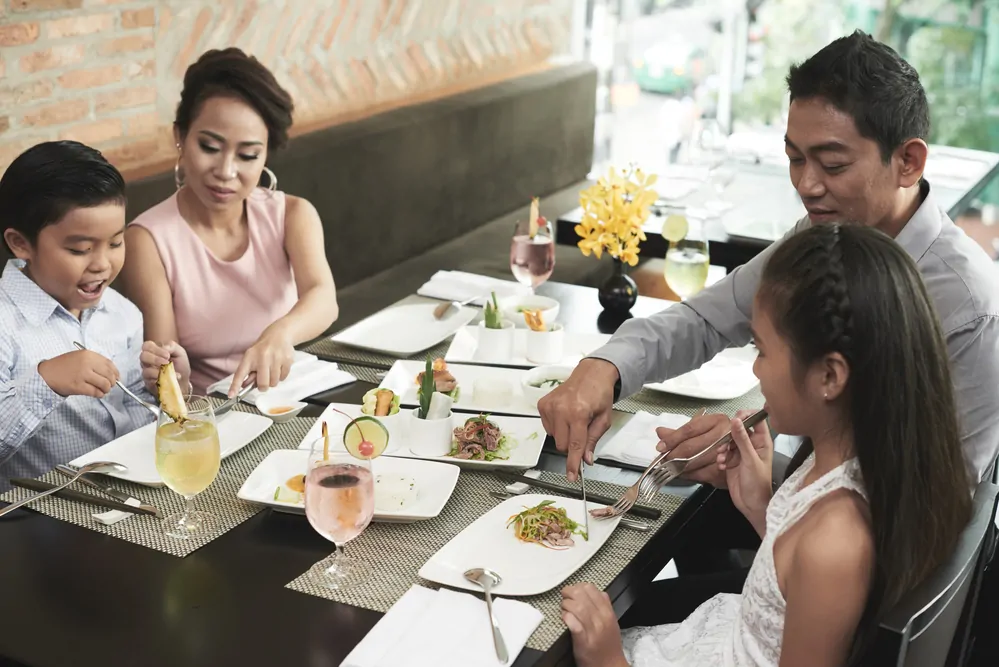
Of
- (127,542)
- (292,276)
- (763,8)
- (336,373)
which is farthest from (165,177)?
(763,8)

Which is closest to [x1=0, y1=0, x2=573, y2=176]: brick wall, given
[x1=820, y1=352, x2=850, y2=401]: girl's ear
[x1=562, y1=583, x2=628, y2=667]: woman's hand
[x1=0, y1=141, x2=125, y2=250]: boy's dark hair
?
[x1=0, y1=141, x2=125, y2=250]: boy's dark hair

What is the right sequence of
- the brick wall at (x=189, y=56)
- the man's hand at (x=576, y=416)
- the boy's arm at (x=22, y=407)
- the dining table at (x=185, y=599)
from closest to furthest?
1. the dining table at (x=185, y=599)
2. the man's hand at (x=576, y=416)
3. the boy's arm at (x=22, y=407)
4. the brick wall at (x=189, y=56)

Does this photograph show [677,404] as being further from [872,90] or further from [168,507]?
[168,507]

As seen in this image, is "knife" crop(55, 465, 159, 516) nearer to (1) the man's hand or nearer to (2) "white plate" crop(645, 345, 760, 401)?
(1) the man's hand

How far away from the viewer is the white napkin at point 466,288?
8.55 ft

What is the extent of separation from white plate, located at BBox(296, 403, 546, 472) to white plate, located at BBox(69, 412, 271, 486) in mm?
101

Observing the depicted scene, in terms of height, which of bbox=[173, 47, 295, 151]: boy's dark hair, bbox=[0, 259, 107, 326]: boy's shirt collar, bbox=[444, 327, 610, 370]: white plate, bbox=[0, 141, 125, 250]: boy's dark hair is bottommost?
bbox=[444, 327, 610, 370]: white plate

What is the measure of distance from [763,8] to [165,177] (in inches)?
144

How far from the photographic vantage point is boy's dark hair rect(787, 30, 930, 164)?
1.75 meters

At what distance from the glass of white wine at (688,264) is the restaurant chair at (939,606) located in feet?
3.96

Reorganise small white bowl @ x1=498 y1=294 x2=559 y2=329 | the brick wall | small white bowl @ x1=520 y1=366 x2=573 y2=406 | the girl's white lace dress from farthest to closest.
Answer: the brick wall
small white bowl @ x1=498 y1=294 x2=559 y2=329
small white bowl @ x1=520 y1=366 x2=573 y2=406
the girl's white lace dress

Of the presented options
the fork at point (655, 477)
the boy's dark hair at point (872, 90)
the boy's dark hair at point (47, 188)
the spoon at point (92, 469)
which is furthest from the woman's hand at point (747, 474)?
the boy's dark hair at point (47, 188)

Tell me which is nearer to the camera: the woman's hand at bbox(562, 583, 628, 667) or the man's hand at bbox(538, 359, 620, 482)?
the woman's hand at bbox(562, 583, 628, 667)

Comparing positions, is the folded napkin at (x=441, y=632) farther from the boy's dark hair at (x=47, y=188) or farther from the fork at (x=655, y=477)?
the boy's dark hair at (x=47, y=188)
